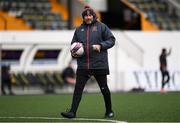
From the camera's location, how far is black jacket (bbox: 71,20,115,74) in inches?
531

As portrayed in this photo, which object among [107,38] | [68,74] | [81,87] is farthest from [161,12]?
[81,87]

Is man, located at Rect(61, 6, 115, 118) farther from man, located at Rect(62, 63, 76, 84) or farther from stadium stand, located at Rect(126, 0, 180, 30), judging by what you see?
stadium stand, located at Rect(126, 0, 180, 30)

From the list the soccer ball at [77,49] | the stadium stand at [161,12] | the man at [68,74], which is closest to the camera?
the soccer ball at [77,49]

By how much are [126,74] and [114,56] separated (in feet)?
3.18

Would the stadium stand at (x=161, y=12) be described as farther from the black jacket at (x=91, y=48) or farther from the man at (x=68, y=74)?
the black jacket at (x=91, y=48)

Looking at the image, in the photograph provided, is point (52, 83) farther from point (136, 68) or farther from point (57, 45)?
point (136, 68)

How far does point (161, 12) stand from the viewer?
39.0 meters

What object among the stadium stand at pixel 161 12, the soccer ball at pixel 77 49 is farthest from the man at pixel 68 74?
the soccer ball at pixel 77 49

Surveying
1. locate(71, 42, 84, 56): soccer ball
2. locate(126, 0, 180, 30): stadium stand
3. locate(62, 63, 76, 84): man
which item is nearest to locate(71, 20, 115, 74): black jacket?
locate(71, 42, 84, 56): soccer ball

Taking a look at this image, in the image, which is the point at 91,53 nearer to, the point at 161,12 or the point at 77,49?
the point at 77,49

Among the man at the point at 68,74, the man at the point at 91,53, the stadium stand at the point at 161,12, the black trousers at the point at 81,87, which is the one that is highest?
the man at the point at 91,53

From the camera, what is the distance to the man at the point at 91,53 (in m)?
13.5

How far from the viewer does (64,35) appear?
106ft

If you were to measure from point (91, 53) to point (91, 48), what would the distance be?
0.10 meters
